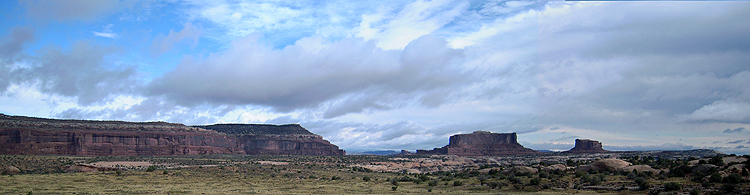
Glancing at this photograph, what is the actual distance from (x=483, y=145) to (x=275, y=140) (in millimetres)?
67507

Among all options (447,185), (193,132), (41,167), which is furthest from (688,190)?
(193,132)

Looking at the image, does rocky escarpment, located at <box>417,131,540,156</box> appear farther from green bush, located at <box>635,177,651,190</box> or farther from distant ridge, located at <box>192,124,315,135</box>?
green bush, located at <box>635,177,651,190</box>

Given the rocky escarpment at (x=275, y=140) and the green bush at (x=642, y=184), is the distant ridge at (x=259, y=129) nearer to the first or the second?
the rocky escarpment at (x=275, y=140)

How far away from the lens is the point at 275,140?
455 ft

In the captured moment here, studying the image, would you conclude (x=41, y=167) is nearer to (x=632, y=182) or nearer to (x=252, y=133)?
(x=632, y=182)

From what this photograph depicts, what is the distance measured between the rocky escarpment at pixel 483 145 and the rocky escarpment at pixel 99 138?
7105 cm

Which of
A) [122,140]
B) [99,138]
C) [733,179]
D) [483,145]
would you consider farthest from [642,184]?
[483,145]

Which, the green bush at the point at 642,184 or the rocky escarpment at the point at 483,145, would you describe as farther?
the rocky escarpment at the point at 483,145

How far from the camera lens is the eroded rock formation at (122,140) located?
8188 centimetres

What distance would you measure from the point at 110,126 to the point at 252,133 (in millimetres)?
49103

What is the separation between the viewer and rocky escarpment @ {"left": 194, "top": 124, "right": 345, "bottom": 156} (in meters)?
135

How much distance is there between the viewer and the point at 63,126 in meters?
90.0

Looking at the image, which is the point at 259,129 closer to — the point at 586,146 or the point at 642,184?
the point at 586,146

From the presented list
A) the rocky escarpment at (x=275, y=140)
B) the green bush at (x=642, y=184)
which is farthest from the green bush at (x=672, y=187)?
the rocky escarpment at (x=275, y=140)
